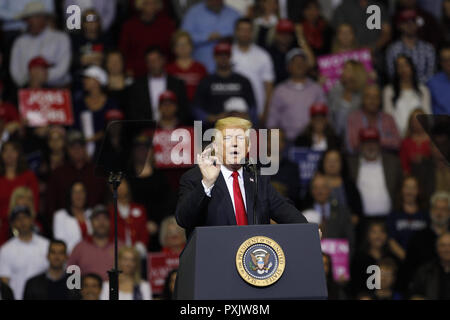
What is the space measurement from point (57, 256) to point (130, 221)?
3.37 ft

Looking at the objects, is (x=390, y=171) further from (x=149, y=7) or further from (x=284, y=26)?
(x=149, y=7)

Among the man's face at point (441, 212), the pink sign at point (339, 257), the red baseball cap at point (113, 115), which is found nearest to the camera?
Answer: the pink sign at point (339, 257)

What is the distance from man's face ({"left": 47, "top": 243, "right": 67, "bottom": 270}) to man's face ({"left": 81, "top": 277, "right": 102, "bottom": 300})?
53cm

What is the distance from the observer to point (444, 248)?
9.25 m

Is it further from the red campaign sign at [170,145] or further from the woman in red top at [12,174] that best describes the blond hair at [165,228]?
the woman in red top at [12,174]

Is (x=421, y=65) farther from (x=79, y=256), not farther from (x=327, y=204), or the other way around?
(x=79, y=256)

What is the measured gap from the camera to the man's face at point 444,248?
9227 millimetres

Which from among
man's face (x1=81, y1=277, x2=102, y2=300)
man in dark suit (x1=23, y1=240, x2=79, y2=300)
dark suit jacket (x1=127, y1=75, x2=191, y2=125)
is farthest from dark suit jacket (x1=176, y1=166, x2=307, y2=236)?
dark suit jacket (x1=127, y1=75, x2=191, y2=125)

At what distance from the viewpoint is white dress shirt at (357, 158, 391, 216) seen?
10406 millimetres

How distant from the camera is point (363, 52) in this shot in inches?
446

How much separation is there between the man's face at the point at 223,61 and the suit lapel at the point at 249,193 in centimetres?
526

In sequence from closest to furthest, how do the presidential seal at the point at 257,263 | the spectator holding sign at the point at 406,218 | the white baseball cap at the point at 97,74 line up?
the presidential seal at the point at 257,263 < the spectator holding sign at the point at 406,218 < the white baseball cap at the point at 97,74

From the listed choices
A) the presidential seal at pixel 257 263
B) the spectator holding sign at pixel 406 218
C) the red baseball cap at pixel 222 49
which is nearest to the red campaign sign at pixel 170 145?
the red baseball cap at pixel 222 49

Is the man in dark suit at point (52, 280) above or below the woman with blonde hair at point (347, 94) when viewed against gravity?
below
